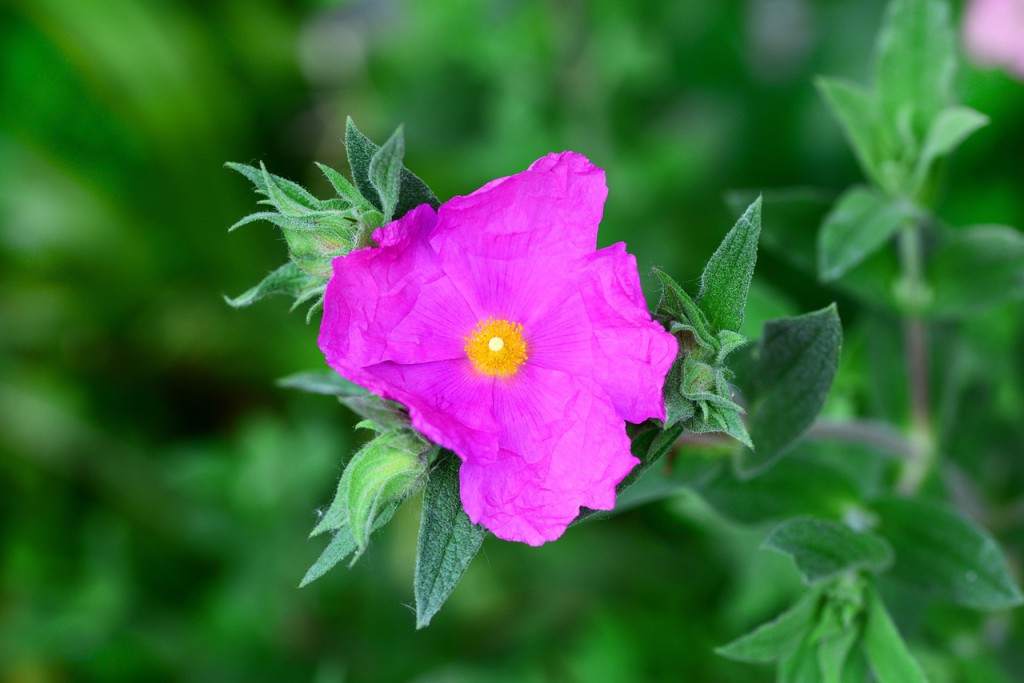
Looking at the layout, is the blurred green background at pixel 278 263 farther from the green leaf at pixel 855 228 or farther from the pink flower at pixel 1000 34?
the green leaf at pixel 855 228

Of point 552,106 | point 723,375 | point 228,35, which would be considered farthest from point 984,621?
point 228,35

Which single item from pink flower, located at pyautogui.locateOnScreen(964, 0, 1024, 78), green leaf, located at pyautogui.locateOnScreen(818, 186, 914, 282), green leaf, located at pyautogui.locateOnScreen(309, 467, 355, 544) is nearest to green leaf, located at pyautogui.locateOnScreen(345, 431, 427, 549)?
green leaf, located at pyautogui.locateOnScreen(309, 467, 355, 544)

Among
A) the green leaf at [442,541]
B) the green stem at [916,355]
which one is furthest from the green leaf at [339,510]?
the green stem at [916,355]

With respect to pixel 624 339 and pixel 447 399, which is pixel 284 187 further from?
pixel 624 339

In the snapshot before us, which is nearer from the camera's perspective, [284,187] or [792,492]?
[284,187]

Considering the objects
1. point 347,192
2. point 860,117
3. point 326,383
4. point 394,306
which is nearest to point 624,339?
point 394,306

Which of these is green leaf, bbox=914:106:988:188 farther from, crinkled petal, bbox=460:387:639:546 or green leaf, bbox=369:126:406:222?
green leaf, bbox=369:126:406:222
